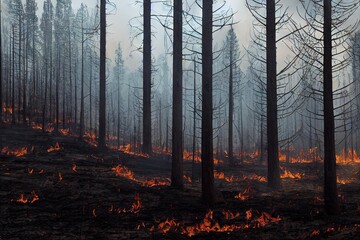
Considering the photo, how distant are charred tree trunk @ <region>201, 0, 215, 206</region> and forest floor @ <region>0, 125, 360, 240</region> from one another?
726mm

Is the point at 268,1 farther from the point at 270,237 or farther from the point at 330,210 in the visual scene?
the point at 270,237

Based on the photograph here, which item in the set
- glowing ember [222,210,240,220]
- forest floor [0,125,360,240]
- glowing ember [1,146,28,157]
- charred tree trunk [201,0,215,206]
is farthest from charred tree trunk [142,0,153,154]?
glowing ember [222,210,240,220]

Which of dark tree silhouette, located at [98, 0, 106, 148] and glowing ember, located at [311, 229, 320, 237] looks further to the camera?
dark tree silhouette, located at [98, 0, 106, 148]

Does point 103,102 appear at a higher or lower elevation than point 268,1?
lower

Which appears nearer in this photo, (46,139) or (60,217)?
(60,217)

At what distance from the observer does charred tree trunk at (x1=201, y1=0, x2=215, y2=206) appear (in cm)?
927

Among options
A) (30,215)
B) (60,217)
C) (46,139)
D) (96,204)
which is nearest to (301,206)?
(96,204)

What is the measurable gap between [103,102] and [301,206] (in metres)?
13.8

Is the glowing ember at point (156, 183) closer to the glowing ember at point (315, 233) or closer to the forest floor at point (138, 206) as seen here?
the forest floor at point (138, 206)

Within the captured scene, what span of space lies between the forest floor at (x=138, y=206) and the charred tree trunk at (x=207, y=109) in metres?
0.73

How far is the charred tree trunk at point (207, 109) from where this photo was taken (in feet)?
30.4

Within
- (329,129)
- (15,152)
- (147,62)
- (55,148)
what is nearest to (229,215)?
(329,129)

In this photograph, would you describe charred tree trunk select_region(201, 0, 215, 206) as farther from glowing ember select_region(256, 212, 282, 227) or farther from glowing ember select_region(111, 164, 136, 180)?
glowing ember select_region(111, 164, 136, 180)

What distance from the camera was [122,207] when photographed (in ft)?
31.3
